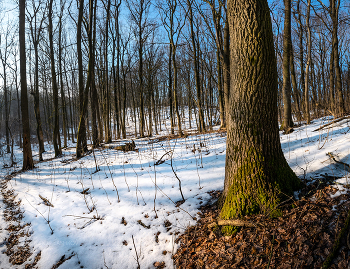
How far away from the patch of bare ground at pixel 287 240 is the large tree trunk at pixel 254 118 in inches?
8.9

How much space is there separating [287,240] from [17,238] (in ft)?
14.6

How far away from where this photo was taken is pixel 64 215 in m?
3.46

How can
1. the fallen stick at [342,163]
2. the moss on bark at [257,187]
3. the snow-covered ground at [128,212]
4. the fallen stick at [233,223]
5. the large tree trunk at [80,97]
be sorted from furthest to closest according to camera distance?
1. the large tree trunk at [80,97]
2. the fallen stick at [342,163]
3. the snow-covered ground at [128,212]
4. the moss on bark at [257,187]
5. the fallen stick at [233,223]

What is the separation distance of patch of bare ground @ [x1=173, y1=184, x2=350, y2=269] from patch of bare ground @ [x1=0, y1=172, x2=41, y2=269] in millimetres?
2486

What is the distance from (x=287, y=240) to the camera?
1.78 m

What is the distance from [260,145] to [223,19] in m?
9.87

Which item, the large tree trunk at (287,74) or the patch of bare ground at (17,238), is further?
the large tree trunk at (287,74)

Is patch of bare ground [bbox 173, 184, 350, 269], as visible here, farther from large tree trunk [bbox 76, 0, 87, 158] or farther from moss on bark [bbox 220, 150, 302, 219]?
large tree trunk [bbox 76, 0, 87, 158]

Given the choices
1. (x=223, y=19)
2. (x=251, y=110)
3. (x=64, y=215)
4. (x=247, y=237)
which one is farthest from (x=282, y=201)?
(x=223, y=19)

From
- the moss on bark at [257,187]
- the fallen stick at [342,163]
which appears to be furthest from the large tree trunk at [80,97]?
the fallen stick at [342,163]

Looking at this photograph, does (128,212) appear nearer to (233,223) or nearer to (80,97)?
(233,223)

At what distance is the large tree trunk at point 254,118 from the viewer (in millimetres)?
2309

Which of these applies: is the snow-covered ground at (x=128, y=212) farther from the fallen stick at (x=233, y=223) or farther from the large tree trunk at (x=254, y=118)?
the large tree trunk at (x=254, y=118)

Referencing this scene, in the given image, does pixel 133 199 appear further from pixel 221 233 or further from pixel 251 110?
pixel 251 110
